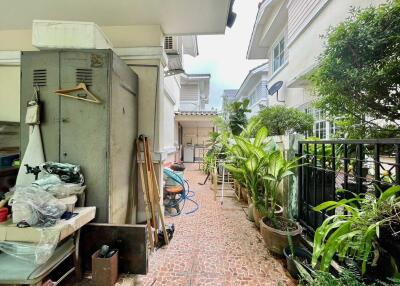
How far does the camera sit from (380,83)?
2.10 meters

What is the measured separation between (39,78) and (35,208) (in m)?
1.57

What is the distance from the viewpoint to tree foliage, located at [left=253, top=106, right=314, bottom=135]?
5.21 m

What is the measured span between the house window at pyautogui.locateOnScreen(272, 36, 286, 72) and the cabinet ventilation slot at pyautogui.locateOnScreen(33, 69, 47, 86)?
8.15 m

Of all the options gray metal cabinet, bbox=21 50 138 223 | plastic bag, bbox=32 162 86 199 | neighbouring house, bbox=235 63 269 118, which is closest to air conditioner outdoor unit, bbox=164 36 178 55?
gray metal cabinet, bbox=21 50 138 223

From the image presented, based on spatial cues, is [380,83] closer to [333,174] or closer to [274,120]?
[333,174]

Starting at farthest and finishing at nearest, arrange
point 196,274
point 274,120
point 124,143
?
point 274,120, point 124,143, point 196,274

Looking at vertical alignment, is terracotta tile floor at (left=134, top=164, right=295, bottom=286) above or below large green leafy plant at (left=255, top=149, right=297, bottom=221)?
below

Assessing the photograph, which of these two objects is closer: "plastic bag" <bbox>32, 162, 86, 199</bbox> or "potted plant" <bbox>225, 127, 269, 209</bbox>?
"plastic bag" <bbox>32, 162, 86, 199</bbox>

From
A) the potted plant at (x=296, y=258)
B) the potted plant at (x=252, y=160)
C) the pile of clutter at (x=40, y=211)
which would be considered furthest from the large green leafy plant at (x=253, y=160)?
the pile of clutter at (x=40, y=211)

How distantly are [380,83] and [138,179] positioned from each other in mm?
3326

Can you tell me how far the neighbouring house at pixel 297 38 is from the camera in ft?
16.0

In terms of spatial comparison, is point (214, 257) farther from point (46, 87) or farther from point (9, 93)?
point (9, 93)

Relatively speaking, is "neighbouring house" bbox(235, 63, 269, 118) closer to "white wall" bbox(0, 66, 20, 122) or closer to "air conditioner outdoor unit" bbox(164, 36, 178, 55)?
"air conditioner outdoor unit" bbox(164, 36, 178, 55)

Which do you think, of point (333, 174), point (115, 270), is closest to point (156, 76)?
point (115, 270)
